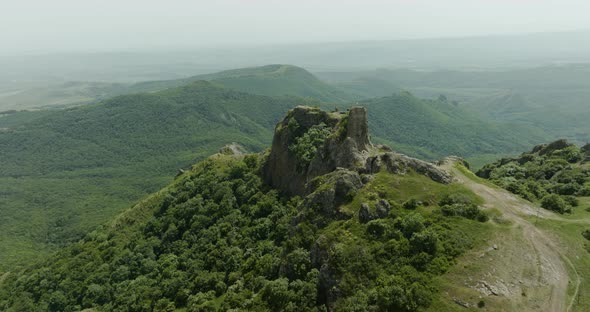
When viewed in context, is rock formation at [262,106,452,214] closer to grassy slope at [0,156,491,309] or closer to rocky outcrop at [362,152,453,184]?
rocky outcrop at [362,152,453,184]

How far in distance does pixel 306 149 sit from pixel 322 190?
70.9ft

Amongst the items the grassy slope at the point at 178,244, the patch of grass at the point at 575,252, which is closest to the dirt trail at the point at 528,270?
the patch of grass at the point at 575,252

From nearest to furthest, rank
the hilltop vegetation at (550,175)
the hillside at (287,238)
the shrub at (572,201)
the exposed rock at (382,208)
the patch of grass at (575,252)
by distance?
1. the patch of grass at (575,252)
2. the hillside at (287,238)
3. the exposed rock at (382,208)
4. the shrub at (572,201)
5. the hilltop vegetation at (550,175)

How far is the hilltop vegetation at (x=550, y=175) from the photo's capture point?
5334 cm

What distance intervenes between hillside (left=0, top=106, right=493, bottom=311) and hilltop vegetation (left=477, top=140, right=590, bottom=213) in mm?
15505

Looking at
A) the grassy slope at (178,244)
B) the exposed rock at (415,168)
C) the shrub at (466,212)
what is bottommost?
the grassy slope at (178,244)

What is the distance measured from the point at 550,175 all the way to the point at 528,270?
5064 centimetres

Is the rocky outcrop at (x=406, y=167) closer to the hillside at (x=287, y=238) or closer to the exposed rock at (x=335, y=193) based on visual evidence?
the hillside at (x=287, y=238)

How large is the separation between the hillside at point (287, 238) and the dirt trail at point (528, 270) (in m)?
2.94

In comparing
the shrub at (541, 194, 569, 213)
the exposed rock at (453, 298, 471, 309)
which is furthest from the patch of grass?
the exposed rock at (453, 298, 471, 309)

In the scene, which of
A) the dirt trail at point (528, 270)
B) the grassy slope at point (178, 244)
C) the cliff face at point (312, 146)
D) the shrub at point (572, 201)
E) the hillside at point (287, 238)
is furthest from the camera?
the cliff face at point (312, 146)

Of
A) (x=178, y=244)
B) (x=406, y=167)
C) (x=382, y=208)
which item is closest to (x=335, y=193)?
(x=382, y=208)

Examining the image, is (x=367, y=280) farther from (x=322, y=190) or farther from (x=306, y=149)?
(x=306, y=149)

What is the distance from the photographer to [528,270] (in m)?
33.9
